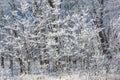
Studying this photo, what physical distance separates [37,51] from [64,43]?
2627 millimetres

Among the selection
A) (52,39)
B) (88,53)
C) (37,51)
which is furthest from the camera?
(37,51)

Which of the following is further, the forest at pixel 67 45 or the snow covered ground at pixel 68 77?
the forest at pixel 67 45

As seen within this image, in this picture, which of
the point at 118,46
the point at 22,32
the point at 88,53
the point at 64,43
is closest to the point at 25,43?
the point at 22,32

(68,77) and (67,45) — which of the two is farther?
(67,45)

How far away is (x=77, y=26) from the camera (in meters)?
14.1

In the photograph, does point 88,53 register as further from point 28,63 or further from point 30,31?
point 30,31

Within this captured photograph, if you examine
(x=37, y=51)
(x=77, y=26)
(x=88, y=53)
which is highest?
(x=77, y=26)

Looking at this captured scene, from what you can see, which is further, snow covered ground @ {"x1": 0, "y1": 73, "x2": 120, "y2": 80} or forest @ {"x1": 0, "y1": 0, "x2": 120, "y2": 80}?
forest @ {"x1": 0, "y1": 0, "x2": 120, "y2": 80}

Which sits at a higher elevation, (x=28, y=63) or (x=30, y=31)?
(x=30, y=31)

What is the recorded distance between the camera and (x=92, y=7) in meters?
19.8

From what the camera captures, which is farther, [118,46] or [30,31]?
[30,31]

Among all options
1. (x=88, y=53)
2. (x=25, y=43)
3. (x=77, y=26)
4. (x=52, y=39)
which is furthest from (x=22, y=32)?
(x=88, y=53)

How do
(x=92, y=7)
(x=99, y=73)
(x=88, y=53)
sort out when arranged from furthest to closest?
(x=92, y=7) < (x=88, y=53) < (x=99, y=73)

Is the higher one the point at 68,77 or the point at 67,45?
the point at 67,45
